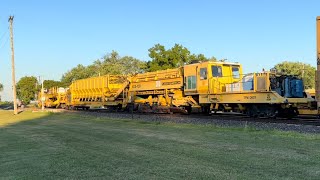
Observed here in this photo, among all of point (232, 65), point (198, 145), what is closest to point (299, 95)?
point (232, 65)

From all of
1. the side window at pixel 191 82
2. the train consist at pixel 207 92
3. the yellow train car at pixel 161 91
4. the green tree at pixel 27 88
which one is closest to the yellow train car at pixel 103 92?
the train consist at pixel 207 92

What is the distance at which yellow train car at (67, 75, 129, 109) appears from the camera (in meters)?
33.5

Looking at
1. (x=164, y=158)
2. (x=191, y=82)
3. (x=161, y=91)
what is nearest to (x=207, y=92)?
(x=191, y=82)

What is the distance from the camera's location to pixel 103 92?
35250 mm

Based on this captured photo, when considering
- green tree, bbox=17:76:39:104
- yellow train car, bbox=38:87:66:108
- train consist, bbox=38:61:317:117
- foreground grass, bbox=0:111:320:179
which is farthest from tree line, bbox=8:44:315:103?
foreground grass, bbox=0:111:320:179

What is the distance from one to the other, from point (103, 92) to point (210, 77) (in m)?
14.5

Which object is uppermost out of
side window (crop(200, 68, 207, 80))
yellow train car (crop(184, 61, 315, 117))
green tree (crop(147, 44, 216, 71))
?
green tree (crop(147, 44, 216, 71))

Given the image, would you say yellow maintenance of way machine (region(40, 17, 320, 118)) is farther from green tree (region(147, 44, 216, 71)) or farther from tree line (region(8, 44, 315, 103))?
tree line (region(8, 44, 315, 103))

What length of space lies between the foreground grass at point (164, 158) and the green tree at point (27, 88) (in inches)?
3879

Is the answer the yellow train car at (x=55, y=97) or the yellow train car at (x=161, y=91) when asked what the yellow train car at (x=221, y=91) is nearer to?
the yellow train car at (x=161, y=91)

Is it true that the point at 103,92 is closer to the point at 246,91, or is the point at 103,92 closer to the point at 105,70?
the point at 246,91

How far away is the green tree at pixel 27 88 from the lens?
10462 centimetres

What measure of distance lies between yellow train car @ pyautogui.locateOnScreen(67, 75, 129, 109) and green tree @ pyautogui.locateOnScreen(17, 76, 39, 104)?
6821 cm

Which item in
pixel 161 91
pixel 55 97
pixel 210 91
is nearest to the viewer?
pixel 210 91
